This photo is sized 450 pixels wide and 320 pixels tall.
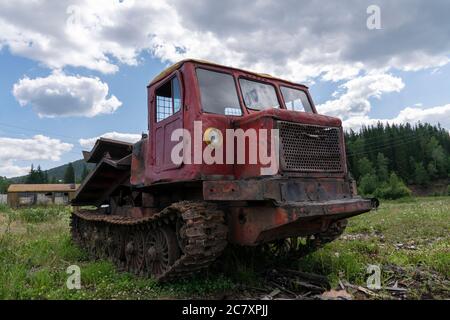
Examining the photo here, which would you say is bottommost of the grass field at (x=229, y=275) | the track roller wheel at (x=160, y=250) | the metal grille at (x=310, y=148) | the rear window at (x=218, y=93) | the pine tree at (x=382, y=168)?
the grass field at (x=229, y=275)

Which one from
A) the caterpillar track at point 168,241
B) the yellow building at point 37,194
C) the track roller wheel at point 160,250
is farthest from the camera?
the yellow building at point 37,194

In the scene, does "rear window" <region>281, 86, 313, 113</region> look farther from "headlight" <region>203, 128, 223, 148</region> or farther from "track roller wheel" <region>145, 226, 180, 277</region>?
"track roller wheel" <region>145, 226, 180, 277</region>

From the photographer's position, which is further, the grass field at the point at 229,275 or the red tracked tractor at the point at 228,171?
the grass field at the point at 229,275

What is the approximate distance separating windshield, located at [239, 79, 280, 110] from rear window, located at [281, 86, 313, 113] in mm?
279

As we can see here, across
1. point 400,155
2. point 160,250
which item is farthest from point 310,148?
point 400,155

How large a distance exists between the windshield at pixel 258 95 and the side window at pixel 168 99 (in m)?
1.10

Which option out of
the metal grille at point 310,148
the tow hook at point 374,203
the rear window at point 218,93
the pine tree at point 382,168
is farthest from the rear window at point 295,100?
the pine tree at point 382,168

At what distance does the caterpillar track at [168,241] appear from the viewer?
548cm

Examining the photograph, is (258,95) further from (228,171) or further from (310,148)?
(228,171)

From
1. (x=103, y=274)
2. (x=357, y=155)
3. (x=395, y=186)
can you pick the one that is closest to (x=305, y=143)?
(x=103, y=274)

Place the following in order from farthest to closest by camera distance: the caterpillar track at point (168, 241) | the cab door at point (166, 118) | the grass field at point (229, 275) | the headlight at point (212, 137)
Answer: the cab door at point (166, 118), the headlight at point (212, 137), the grass field at point (229, 275), the caterpillar track at point (168, 241)

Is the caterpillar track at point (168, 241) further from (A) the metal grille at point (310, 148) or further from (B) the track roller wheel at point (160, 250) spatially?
(A) the metal grille at point (310, 148)

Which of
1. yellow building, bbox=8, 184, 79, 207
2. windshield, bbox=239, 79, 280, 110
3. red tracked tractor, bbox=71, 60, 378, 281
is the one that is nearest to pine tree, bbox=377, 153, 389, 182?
yellow building, bbox=8, 184, 79, 207

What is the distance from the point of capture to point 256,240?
5637mm
